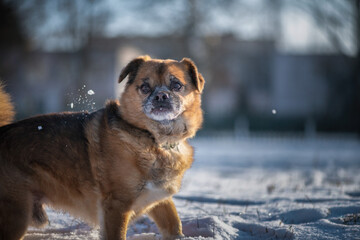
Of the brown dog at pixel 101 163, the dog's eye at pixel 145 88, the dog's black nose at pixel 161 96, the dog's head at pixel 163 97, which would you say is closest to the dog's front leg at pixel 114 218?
the brown dog at pixel 101 163

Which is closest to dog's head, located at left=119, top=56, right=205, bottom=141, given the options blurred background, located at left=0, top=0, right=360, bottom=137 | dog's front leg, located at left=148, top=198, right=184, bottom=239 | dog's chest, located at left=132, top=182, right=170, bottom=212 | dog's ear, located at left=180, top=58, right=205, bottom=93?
dog's ear, located at left=180, top=58, right=205, bottom=93

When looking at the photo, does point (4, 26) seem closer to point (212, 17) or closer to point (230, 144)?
point (212, 17)

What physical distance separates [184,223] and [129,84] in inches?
66.3

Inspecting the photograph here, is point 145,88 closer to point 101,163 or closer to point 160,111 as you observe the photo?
point 160,111

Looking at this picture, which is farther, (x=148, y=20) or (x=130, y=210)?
(x=148, y=20)

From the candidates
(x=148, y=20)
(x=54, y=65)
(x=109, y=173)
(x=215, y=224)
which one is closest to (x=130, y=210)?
(x=109, y=173)

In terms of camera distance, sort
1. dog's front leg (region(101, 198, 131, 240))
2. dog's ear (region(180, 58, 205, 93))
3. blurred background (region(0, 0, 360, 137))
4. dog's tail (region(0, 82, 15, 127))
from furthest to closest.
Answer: blurred background (region(0, 0, 360, 137))
dog's ear (region(180, 58, 205, 93))
dog's tail (region(0, 82, 15, 127))
dog's front leg (region(101, 198, 131, 240))

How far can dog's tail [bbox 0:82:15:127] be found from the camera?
13.1 feet

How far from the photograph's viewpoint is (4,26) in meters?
24.7

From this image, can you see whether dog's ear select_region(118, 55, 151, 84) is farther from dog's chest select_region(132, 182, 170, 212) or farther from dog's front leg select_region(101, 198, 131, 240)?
dog's front leg select_region(101, 198, 131, 240)

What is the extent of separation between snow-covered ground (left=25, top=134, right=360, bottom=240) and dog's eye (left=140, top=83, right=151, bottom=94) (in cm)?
152

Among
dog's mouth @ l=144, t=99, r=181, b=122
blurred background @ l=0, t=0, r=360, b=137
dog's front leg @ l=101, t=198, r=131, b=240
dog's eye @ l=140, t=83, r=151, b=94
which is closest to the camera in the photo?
dog's front leg @ l=101, t=198, r=131, b=240

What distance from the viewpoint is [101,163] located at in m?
3.46

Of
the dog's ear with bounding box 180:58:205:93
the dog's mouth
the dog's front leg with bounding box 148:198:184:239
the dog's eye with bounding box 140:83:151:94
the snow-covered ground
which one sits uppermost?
the dog's ear with bounding box 180:58:205:93
